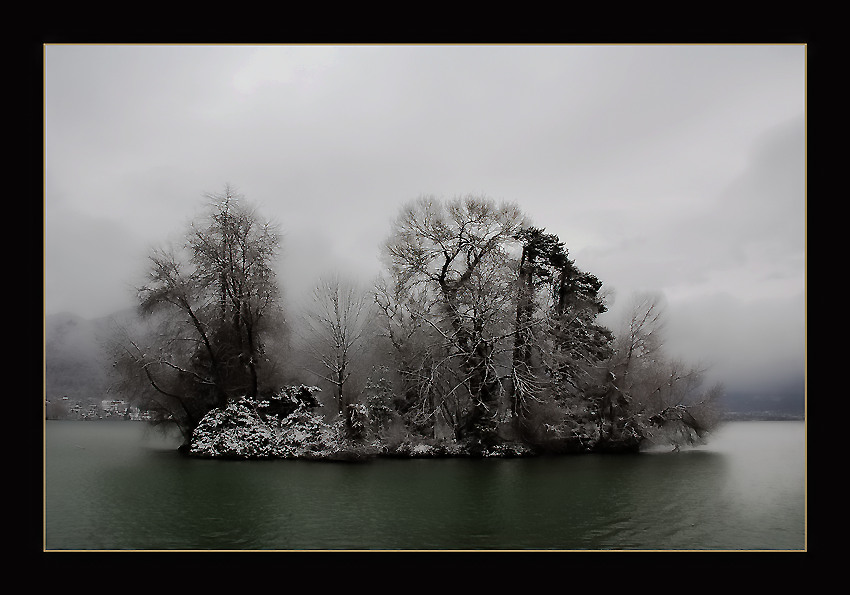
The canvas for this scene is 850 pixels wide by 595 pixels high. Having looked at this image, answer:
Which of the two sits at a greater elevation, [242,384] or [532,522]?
[242,384]

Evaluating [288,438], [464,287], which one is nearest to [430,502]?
[288,438]

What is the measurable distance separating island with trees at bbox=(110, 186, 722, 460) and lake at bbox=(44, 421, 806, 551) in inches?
87.4

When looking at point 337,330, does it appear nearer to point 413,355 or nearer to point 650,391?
point 413,355

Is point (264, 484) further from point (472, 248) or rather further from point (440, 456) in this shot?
point (472, 248)

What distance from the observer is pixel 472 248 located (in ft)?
75.6

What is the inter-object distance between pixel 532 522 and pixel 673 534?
8.76ft

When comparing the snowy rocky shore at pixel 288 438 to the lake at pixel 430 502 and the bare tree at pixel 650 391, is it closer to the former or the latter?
the lake at pixel 430 502

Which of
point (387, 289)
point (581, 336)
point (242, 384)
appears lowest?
point (242, 384)

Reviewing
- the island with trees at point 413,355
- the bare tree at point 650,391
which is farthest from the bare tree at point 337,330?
the bare tree at point 650,391

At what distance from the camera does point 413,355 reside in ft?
72.0

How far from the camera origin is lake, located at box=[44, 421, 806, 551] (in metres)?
10.7

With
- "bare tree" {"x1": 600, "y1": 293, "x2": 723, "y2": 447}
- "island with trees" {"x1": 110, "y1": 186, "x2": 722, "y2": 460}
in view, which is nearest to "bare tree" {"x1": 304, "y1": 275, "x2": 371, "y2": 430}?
"island with trees" {"x1": 110, "y1": 186, "x2": 722, "y2": 460}
